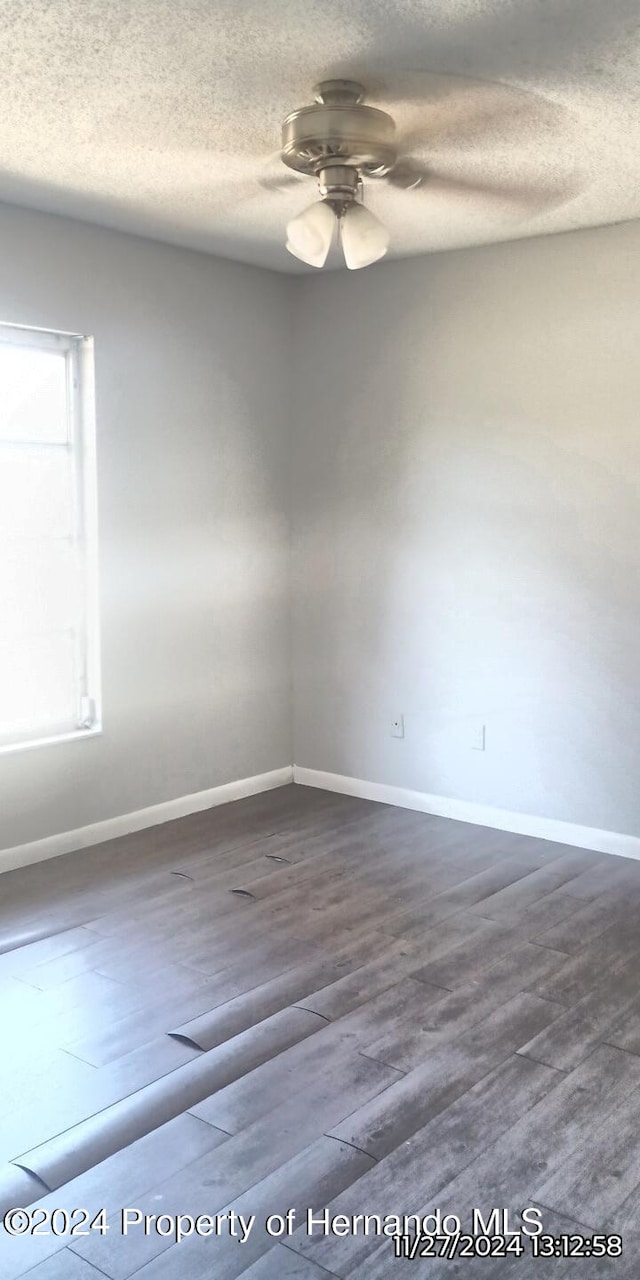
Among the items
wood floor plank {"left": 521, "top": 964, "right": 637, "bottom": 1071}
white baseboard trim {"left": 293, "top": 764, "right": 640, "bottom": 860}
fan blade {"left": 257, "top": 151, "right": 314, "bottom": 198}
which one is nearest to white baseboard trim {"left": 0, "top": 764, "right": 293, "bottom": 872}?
white baseboard trim {"left": 293, "top": 764, "right": 640, "bottom": 860}

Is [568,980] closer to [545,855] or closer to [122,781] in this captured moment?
[545,855]

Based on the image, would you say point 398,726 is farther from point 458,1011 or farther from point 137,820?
point 458,1011

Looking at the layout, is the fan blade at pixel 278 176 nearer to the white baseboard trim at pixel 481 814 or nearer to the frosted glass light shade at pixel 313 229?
the frosted glass light shade at pixel 313 229

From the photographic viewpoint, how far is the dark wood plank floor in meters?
2.14

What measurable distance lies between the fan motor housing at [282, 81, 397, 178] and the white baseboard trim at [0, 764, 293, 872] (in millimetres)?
2714

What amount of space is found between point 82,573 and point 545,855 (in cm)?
225

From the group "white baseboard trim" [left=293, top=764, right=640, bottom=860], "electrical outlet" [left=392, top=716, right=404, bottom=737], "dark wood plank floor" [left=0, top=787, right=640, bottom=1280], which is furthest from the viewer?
"electrical outlet" [left=392, top=716, right=404, bottom=737]

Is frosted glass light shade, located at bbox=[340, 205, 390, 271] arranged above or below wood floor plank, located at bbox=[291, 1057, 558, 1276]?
above

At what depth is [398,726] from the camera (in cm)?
495

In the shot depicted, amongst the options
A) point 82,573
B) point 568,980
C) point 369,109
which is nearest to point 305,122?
point 369,109

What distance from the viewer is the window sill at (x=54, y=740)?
4055 mm

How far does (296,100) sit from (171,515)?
7.04 feet

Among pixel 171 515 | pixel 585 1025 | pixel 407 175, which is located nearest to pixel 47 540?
pixel 171 515

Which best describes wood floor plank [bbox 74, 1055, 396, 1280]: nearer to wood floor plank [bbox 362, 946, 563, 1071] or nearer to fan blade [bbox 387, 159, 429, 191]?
wood floor plank [bbox 362, 946, 563, 1071]
